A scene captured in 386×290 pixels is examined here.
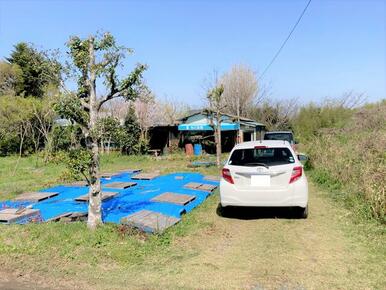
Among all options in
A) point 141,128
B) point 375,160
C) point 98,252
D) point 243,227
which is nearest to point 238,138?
point 141,128

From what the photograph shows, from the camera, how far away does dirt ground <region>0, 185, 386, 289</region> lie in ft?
12.1

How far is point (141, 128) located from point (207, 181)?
1374cm

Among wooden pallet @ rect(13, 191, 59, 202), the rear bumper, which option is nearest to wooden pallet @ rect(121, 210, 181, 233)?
the rear bumper

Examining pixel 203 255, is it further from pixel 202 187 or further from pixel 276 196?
pixel 202 187

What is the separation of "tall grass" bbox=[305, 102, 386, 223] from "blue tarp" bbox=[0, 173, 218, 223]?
3.37 metres

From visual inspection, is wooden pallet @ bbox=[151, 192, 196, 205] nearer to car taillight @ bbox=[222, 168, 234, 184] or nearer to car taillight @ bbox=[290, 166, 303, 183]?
car taillight @ bbox=[222, 168, 234, 184]

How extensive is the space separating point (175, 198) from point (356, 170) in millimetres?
4534

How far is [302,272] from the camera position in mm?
3873

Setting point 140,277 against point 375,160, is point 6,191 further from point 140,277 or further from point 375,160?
point 375,160

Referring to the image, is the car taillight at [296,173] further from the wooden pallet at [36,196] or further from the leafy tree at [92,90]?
the wooden pallet at [36,196]

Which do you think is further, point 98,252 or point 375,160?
point 375,160

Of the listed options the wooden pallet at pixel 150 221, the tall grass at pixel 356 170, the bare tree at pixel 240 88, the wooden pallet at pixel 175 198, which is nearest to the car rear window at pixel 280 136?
the tall grass at pixel 356 170

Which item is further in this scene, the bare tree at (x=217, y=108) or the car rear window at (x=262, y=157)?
the bare tree at (x=217, y=108)

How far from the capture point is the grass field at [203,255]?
3.77m
